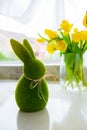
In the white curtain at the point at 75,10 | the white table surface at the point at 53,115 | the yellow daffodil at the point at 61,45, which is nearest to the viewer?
the white table surface at the point at 53,115

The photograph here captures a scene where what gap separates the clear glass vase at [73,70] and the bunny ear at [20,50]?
0.28m

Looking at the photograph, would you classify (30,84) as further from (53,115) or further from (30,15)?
(30,15)

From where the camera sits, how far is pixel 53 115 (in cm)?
83

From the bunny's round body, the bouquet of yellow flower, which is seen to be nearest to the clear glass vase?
the bouquet of yellow flower

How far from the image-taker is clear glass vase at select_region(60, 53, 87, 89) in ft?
3.34

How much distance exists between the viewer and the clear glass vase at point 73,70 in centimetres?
102

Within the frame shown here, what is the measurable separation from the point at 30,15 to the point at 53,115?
636 mm

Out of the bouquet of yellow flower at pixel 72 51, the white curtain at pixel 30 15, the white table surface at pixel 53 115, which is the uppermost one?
the white curtain at pixel 30 15

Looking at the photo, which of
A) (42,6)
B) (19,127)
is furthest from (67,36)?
(19,127)

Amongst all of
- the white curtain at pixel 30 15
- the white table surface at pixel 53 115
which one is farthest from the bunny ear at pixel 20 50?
the white curtain at pixel 30 15

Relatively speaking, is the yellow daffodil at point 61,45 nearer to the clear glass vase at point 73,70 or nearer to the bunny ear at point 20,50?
the clear glass vase at point 73,70

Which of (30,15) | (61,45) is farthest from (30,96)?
(30,15)

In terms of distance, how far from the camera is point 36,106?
2.70 ft

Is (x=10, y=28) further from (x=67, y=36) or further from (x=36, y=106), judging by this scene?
(x=36, y=106)
